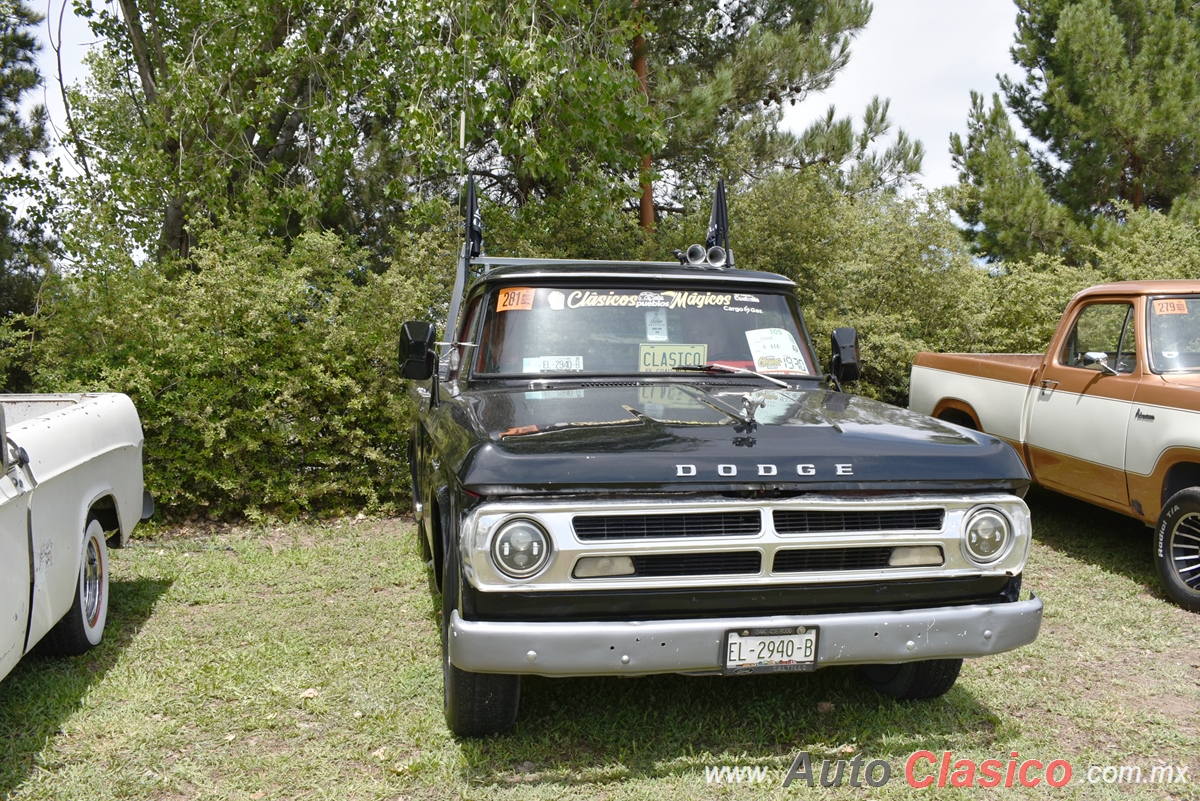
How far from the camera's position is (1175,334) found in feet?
20.2

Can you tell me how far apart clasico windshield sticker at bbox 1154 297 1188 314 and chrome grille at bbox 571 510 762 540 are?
14.6 ft

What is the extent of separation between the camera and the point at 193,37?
1162 cm

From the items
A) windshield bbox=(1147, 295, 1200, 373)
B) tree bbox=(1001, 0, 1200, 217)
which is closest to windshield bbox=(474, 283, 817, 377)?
windshield bbox=(1147, 295, 1200, 373)

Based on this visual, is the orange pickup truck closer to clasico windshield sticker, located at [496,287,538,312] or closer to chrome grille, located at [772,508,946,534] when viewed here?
chrome grille, located at [772,508,946,534]

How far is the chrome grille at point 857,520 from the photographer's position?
132 inches

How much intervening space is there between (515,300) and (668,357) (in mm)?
831

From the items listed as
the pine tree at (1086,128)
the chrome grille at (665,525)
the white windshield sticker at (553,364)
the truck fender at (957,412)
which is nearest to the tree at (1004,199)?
the pine tree at (1086,128)

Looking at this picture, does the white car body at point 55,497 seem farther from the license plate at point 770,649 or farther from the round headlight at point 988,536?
the round headlight at point 988,536

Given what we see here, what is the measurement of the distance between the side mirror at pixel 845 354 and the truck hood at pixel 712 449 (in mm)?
1227

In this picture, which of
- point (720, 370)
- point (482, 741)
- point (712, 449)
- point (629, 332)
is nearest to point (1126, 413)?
point (720, 370)

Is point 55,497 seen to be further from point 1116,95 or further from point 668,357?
point 1116,95

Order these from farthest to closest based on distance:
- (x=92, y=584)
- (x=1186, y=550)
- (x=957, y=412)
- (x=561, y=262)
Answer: (x=957, y=412) → (x=1186, y=550) → (x=561, y=262) → (x=92, y=584)

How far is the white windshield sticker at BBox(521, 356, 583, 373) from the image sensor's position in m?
4.54

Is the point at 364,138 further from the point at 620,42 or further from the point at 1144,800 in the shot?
the point at 1144,800
